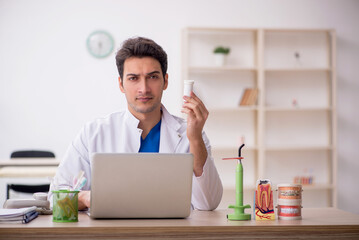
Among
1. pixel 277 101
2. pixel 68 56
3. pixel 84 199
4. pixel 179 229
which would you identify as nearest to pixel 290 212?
pixel 179 229

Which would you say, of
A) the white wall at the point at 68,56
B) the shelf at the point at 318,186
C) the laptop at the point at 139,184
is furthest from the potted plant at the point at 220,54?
the laptop at the point at 139,184

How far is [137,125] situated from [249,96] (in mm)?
3285

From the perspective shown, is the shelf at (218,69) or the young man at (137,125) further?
the shelf at (218,69)

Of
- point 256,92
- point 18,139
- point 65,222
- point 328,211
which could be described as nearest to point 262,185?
point 328,211

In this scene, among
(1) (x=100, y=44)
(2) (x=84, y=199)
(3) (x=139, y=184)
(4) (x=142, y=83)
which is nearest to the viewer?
(3) (x=139, y=184)

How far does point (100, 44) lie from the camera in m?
5.55

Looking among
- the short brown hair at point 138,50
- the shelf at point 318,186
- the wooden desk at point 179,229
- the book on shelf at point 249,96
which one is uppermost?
the book on shelf at point 249,96

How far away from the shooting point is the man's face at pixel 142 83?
2.26m

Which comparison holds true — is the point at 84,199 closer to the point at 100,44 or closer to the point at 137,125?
the point at 137,125

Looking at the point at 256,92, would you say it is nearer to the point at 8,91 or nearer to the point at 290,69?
the point at 290,69

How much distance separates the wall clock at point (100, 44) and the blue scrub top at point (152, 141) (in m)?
3.34

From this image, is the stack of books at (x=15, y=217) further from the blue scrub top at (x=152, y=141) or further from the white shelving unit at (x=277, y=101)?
the white shelving unit at (x=277, y=101)

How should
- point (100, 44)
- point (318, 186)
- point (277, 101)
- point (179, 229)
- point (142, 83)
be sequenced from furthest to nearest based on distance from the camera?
point (277, 101) < point (100, 44) < point (318, 186) < point (142, 83) < point (179, 229)

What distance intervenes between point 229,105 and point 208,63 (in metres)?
0.52
